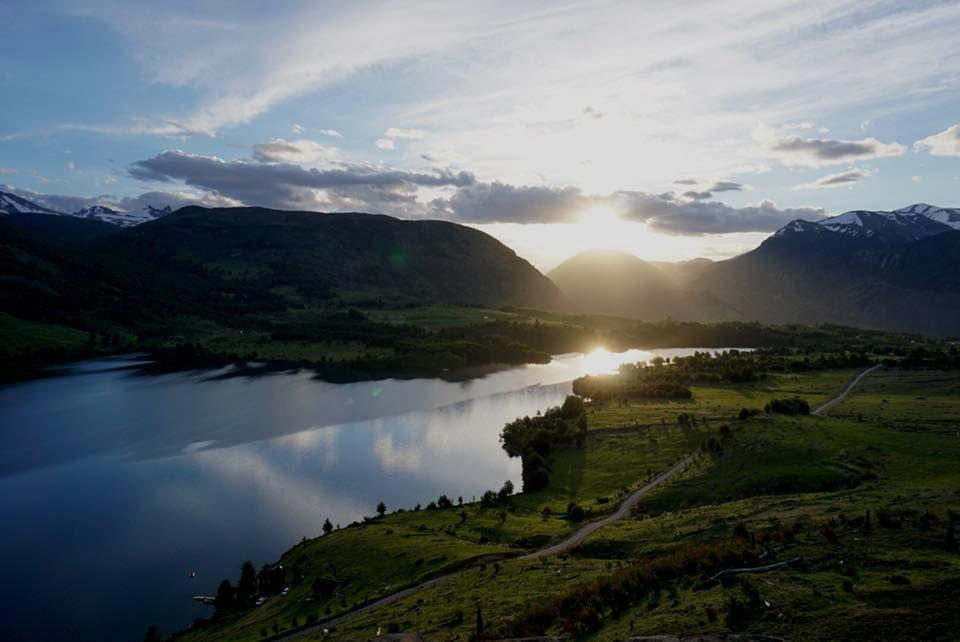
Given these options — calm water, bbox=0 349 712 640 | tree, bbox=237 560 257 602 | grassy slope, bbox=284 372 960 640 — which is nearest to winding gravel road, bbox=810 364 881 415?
grassy slope, bbox=284 372 960 640

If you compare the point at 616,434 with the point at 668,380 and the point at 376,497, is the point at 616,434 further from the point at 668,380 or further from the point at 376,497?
the point at 668,380

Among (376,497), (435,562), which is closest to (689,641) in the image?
(435,562)

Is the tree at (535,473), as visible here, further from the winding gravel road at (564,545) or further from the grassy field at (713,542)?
the winding gravel road at (564,545)

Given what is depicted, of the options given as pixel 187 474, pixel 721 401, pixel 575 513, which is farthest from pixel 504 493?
pixel 721 401

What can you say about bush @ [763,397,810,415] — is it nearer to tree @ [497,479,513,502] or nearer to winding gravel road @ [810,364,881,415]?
winding gravel road @ [810,364,881,415]

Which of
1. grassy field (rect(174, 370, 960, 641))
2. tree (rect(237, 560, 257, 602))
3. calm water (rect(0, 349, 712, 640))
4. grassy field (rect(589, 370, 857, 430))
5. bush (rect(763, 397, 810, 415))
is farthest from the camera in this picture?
grassy field (rect(589, 370, 857, 430))

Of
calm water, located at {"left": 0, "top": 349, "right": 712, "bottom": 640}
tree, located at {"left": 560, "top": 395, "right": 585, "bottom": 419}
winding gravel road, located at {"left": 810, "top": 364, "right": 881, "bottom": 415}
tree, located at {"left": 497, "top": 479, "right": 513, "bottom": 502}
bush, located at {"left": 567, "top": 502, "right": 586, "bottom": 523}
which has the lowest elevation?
calm water, located at {"left": 0, "top": 349, "right": 712, "bottom": 640}

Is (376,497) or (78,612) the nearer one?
(78,612)
